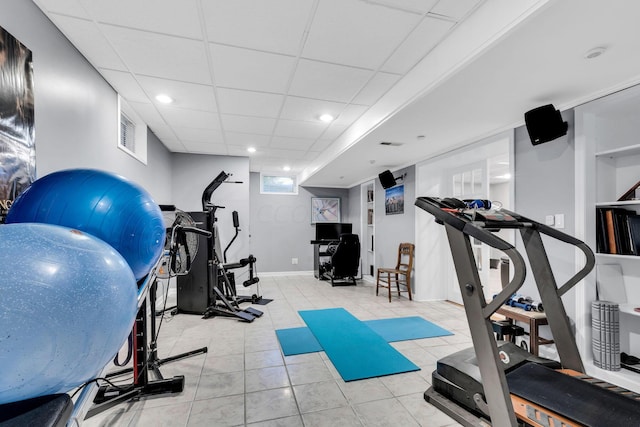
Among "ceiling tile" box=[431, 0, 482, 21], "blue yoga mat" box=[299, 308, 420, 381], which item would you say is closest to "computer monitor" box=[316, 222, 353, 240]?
"blue yoga mat" box=[299, 308, 420, 381]

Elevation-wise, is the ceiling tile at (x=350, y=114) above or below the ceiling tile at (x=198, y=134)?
above

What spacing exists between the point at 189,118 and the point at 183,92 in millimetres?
770

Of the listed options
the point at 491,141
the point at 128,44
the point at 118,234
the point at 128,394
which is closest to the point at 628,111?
the point at 491,141

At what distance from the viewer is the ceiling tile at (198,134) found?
13.6 ft

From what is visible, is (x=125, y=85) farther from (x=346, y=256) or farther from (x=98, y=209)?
(x=346, y=256)

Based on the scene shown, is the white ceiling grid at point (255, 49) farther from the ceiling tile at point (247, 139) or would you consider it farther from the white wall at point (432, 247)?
the white wall at point (432, 247)

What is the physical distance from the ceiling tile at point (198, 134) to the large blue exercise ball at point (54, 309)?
370 cm

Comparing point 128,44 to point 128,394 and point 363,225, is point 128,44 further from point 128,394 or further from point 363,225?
point 363,225

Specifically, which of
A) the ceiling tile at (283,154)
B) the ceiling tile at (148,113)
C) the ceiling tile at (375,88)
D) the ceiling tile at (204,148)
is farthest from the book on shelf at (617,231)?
the ceiling tile at (204,148)

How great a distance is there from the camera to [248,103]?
3191 mm

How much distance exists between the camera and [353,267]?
623 centimetres

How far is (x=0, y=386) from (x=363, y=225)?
6832 mm

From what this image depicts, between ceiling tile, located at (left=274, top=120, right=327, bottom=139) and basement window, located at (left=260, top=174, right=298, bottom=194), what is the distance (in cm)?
316

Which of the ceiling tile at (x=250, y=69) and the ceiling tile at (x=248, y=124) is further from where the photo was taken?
the ceiling tile at (x=248, y=124)
